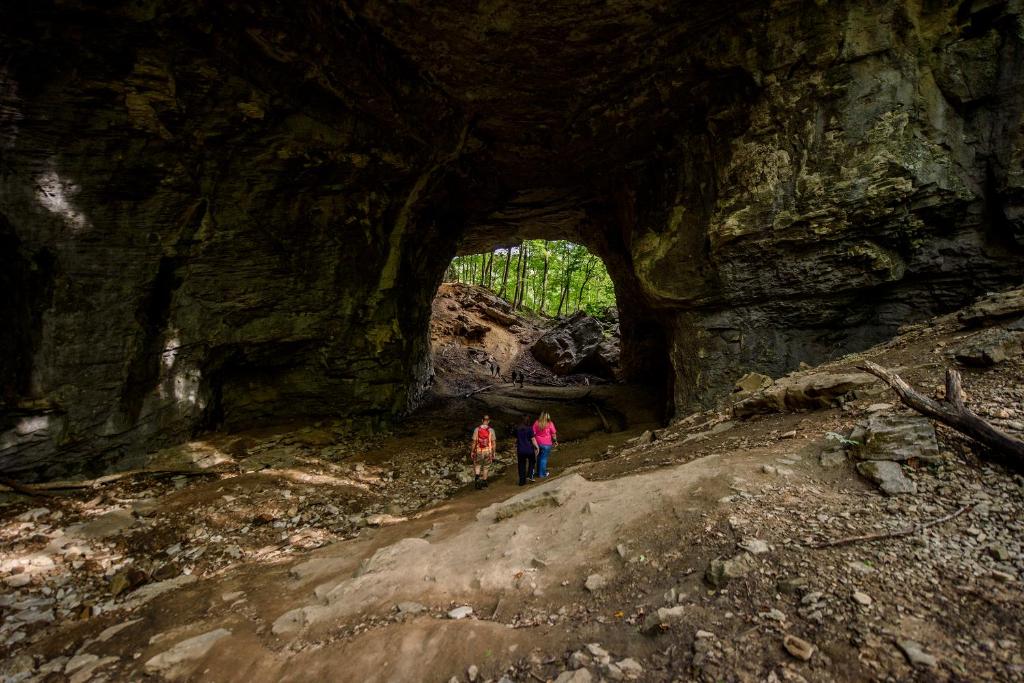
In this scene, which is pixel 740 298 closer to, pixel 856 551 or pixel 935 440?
pixel 935 440

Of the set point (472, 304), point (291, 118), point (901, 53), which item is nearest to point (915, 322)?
point (901, 53)

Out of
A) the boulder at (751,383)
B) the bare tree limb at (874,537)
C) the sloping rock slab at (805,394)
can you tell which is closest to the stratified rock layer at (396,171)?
the boulder at (751,383)

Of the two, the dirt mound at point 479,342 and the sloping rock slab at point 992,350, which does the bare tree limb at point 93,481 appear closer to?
the dirt mound at point 479,342

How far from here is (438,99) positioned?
9.96 meters

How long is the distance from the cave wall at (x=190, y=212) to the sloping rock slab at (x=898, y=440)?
10.3 meters

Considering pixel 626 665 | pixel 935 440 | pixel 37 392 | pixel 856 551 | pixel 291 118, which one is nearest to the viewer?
pixel 626 665

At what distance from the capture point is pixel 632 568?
127 inches

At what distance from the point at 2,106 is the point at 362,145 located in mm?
5770

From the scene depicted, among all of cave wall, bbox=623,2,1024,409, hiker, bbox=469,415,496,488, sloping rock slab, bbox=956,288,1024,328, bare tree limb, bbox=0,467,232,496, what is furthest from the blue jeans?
sloping rock slab, bbox=956,288,1024,328

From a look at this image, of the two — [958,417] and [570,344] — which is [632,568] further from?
[570,344]

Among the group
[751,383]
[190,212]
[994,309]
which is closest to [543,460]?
[751,383]

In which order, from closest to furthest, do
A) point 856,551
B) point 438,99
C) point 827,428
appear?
1. point 856,551
2. point 827,428
3. point 438,99

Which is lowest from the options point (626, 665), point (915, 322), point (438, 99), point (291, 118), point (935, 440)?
point (626, 665)

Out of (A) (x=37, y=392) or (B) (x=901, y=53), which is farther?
(B) (x=901, y=53)
